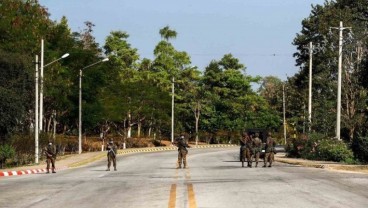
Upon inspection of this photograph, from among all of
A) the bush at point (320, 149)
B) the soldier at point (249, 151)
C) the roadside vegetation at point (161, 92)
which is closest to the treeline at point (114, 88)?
the roadside vegetation at point (161, 92)

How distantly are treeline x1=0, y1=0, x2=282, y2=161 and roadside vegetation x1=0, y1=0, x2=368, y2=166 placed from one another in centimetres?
10

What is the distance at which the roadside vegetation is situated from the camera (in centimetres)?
4097

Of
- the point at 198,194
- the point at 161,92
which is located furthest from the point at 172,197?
the point at 161,92

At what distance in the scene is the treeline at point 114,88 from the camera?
42.4m

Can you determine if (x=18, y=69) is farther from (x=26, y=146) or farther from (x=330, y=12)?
(x=330, y=12)

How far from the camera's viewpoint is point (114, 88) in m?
71.6

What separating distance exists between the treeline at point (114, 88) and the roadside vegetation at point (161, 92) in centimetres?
10

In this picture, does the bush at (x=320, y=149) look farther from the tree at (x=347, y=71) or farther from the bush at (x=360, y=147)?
the tree at (x=347, y=71)

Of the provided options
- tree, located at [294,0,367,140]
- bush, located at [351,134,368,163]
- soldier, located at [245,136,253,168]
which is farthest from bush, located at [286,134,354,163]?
soldier, located at [245,136,253,168]

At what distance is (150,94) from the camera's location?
7406 centimetres

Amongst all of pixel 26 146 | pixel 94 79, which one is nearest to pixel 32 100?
pixel 26 146

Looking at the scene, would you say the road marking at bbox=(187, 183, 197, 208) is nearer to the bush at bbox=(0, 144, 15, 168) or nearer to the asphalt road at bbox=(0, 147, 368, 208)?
the asphalt road at bbox=(0, 147, 368, 208)

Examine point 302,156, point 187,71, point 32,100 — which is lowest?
point 302,156

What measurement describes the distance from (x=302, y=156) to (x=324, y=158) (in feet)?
14.1
